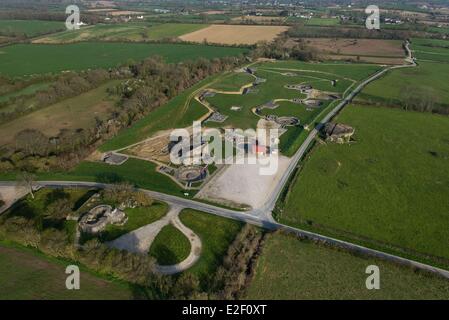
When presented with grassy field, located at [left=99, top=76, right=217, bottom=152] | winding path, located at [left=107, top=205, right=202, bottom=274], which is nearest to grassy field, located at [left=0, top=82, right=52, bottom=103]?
grassy field, located at [left=99, top=76, right=217, bottom=152]

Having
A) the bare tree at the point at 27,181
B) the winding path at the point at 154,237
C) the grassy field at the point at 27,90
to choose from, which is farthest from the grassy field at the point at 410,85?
the grassy field at the point at 27,90

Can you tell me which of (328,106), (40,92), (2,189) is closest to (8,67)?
(40,92)

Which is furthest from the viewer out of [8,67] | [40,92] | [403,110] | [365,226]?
[8,67]

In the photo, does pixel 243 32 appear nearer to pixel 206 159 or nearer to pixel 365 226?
pixel 206 159

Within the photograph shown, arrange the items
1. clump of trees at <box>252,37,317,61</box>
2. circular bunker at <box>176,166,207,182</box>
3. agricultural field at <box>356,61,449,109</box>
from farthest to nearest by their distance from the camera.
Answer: clump of trees at <box>252,37,317,61</box>
agricultural field at <box>356,61,449,109</box>
circular bunker at <box>176,166,207,182</box>

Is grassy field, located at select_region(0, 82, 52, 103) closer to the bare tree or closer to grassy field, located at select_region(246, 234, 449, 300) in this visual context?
the bare tree

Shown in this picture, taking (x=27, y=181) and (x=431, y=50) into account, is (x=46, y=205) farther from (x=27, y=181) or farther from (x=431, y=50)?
(x=431, y=50)
